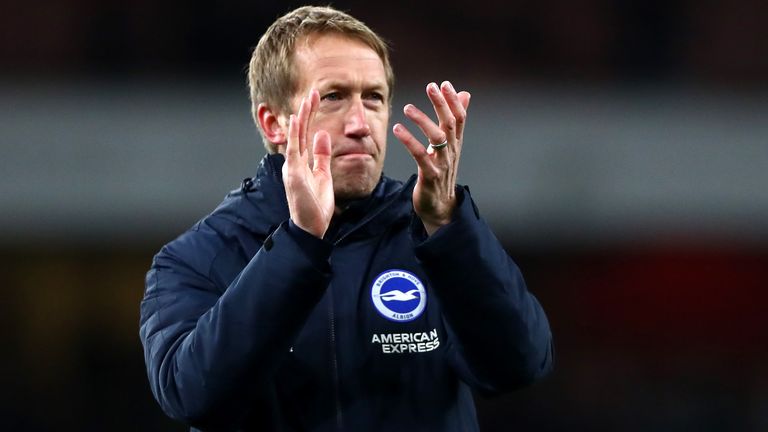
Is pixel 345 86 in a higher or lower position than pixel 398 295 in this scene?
higher

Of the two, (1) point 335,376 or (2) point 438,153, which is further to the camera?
(1) point 335,376

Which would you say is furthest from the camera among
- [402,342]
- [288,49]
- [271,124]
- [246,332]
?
[271,124]

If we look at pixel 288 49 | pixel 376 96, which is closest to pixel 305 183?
pixel 376 96

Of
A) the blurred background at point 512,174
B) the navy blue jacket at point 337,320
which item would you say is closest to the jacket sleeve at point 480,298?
the navy blue jacket at point 337,320

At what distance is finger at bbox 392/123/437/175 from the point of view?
250 cm

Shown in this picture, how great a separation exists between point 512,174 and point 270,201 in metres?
6.31

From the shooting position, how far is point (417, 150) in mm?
2498

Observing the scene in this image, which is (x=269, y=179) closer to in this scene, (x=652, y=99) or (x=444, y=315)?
(x=444, y=315)

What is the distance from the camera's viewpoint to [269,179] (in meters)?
2.81

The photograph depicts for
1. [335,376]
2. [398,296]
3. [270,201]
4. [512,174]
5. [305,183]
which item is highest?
[305,183]

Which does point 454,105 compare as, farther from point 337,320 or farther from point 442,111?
point 337,320

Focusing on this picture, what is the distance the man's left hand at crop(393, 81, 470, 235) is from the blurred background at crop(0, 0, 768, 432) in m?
6.01

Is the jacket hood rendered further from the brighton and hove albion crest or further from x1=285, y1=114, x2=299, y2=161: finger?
x1=285, y1=114, x2=299, y2=161: finger

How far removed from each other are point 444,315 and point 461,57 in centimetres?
775
